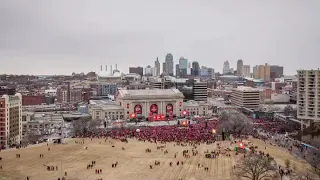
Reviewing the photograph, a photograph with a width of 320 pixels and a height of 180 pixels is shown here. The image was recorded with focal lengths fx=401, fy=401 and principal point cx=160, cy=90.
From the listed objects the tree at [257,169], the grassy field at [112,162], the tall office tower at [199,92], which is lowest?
the grassy field at [112,162]

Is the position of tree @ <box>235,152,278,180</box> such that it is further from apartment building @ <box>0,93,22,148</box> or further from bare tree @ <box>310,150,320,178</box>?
apartment building @ <box>0,93,22,148</box>

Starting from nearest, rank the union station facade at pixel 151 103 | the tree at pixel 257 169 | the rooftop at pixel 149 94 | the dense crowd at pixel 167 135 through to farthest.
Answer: the tree at pixel 257 169
the dense crowd at pixel 167 135
the union station facade at pixel 151 103
the rooftop at pixel 149 94

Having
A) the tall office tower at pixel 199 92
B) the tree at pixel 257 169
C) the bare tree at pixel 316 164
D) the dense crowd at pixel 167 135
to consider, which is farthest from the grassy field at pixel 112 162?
the tall office tower at pixel 199 92

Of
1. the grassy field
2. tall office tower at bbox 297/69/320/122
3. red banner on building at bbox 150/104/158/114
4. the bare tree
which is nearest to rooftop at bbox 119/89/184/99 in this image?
red banner on building at bbox 150/104/158/114

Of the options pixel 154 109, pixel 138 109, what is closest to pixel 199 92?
pixel 154 109

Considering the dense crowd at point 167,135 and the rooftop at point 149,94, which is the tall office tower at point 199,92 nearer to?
the rooftop at point 149,94

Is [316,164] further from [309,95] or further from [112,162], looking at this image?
[309,95]
